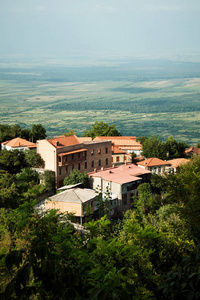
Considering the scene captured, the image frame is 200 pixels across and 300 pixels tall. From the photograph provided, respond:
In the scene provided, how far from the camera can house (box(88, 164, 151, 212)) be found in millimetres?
33406

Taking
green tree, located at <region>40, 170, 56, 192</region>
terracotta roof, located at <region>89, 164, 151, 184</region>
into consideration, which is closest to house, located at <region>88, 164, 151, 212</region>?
terracotta roof, located at <region>89, 164, 151, 184</region>

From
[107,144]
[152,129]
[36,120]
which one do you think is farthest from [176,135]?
[107,144]

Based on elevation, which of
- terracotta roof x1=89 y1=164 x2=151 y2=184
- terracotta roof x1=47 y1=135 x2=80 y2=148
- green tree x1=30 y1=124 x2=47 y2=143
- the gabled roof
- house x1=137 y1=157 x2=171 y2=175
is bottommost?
house x1=137 y1=157 x2=171 y2=175

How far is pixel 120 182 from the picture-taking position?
109 ft

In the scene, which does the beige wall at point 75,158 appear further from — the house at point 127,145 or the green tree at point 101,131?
the green tree at point 101,131

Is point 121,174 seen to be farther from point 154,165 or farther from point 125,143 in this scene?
point 125,143

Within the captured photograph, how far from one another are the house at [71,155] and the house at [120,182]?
2141 mm

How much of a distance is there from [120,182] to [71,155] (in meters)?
5.63

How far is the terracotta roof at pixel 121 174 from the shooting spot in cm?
3434

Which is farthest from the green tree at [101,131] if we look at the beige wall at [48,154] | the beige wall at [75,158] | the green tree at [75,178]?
the green tree at [75,178]

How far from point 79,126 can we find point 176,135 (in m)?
42.0

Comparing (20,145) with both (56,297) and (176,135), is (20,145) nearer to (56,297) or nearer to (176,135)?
(56,297)

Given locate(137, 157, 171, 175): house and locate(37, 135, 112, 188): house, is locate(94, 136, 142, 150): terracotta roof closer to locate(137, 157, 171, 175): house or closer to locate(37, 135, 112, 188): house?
locate(137, 157, 171, 175): house

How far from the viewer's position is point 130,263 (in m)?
6.37
